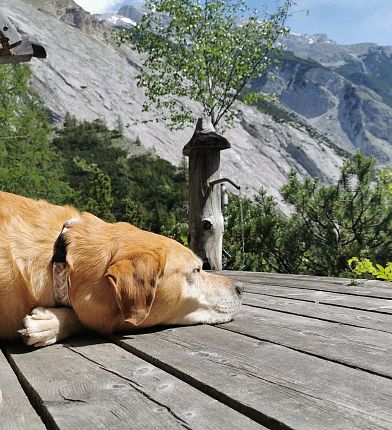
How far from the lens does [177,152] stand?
221 ft

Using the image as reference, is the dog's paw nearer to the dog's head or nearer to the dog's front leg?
the dog's front leg

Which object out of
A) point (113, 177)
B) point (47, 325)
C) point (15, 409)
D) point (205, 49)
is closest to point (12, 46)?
point (47, 325)

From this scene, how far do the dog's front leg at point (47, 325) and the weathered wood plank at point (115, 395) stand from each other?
100 millimetres

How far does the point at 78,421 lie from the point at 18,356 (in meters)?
0.87

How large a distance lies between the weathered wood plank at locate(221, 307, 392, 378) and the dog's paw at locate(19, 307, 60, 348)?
0.80 meters

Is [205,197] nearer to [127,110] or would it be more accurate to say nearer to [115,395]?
[115,395]

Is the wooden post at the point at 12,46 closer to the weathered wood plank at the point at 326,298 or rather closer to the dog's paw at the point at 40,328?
the dog's paw at the point at 40,328

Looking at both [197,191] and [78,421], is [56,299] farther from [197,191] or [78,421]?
[197,191]

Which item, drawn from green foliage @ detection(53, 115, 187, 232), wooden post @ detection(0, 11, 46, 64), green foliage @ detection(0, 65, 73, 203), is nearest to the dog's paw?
wooden post @ detection(0, 11, 46, 64)

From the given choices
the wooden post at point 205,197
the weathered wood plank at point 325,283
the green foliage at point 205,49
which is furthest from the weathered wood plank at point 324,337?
the green foliage at point 205,49

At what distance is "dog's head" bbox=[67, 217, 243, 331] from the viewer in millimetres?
2094

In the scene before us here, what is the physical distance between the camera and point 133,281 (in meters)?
2.08

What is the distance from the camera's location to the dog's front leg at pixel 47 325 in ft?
6.85

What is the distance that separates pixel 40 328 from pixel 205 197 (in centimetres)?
343
